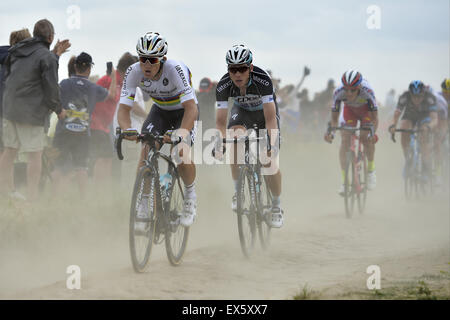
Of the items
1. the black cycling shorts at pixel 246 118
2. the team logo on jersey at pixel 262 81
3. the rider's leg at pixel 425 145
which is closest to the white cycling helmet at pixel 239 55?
the team logo on jersey at pixel 262 81

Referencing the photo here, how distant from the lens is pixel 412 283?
6.46 m

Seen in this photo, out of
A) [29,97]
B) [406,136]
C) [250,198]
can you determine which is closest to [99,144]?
[29,97]

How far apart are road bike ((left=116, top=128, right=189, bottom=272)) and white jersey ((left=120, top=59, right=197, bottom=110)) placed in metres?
0.58

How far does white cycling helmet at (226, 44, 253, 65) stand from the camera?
7602 millimetres

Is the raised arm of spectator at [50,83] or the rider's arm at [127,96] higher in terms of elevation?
the raised arm of spectator at [50,83]

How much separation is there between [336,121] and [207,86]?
10.3 feet

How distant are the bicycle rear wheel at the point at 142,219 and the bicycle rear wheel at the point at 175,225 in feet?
0.80

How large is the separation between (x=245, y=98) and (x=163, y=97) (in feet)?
4.51

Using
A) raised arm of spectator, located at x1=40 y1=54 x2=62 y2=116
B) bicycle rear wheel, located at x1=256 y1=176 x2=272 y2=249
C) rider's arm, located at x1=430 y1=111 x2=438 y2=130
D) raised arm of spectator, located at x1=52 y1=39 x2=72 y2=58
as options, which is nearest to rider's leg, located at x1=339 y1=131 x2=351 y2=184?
rider's arm, located at x1=430 y1=111 x2=438 y2=130

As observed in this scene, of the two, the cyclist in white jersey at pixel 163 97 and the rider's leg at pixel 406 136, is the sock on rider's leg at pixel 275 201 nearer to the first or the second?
the cyclist in white jersey at pixel 163 97

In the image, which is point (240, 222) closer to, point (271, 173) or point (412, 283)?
point (271, 173)

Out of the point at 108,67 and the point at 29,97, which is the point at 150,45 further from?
the point at 108,67

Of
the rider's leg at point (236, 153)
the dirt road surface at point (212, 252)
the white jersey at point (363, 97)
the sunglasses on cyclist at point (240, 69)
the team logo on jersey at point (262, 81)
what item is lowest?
the dirt road surface at point (212, 252)

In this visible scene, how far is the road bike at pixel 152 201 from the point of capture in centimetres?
655
